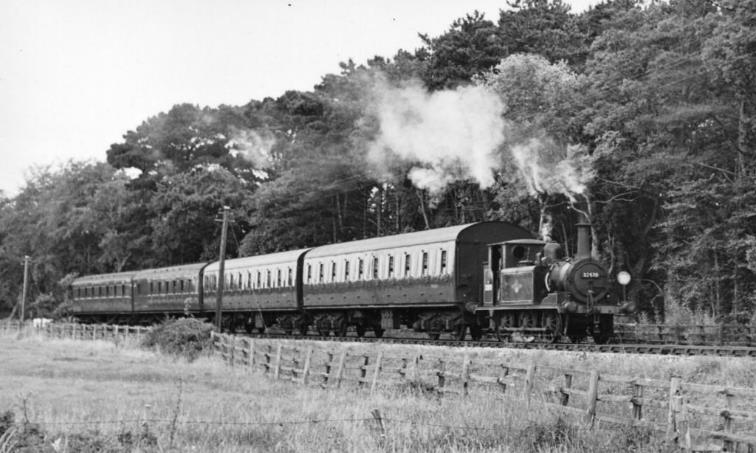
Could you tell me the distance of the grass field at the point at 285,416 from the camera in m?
13.0

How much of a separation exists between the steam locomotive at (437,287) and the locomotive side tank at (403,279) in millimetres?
33

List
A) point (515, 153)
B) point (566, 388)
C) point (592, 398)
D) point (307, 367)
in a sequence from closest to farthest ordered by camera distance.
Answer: point (592, 398), point (566, 388), point (307, 367), point (515, 153)

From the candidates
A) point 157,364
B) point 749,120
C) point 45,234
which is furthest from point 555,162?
point 45,234

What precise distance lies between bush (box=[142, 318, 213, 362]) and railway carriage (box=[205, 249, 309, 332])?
441cm

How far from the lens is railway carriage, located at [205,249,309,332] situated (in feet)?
120

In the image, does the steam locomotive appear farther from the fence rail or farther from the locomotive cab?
the fence rail

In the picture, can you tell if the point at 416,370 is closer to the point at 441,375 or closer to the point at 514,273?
the point at 441,375

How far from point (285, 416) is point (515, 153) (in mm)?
22046

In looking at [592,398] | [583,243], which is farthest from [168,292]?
[592,398]

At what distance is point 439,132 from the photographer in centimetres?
3947

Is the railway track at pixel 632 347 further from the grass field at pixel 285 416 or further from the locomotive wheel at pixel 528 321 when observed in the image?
the grass field at pixel 285 416

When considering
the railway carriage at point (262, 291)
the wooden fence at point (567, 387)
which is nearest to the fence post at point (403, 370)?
the wooden fence at point (567, 387)

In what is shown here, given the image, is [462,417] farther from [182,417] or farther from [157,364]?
[157,364]

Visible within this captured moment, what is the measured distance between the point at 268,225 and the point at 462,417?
41.1 meters
